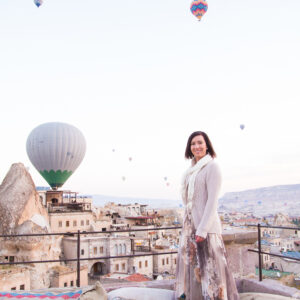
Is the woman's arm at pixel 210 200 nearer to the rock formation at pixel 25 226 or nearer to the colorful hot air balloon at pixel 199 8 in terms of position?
the colorful hot air balloon at pixel 199 8

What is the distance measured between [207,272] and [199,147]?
1.28 metres

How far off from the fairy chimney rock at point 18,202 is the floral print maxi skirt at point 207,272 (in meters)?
29.4

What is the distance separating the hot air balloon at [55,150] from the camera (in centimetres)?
3947

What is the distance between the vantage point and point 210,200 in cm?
361

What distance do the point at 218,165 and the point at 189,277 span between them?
Result: 1.18 meters

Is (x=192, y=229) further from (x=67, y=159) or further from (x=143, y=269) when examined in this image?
(x=67, y=159)

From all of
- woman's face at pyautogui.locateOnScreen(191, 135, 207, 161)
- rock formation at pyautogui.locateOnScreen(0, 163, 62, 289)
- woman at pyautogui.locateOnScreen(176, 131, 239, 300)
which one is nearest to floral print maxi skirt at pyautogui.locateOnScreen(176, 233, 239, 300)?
woman at pyautogui.locateOnScreen(176, 131, 239, 300)

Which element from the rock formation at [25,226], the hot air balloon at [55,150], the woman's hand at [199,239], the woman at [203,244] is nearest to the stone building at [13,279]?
the rock formation at [25,226]

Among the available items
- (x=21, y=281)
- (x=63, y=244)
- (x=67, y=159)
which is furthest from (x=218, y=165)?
(x=67, y=159)

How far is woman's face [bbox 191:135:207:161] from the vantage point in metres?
3.98

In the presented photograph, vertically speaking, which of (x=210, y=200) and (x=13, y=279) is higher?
(x=210, y=200)

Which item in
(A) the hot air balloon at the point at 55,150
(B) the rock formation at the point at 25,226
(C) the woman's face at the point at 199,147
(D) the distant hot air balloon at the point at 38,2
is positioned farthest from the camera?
(A) the hot air balloon at the point at 55,150

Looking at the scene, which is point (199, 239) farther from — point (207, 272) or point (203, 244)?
point (207, 272)

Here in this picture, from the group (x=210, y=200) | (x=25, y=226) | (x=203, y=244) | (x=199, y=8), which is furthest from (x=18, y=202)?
(x=210, y=200)
